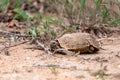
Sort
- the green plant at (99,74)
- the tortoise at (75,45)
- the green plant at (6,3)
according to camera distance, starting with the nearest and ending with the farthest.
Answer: the green plant at (99,74) → the tortoise at (75,45) → the green plant at (6,3)

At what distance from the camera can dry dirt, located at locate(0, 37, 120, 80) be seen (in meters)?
2.74

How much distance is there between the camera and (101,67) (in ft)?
9.56

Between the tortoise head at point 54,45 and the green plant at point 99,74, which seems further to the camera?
the tortoise head at point 54,45

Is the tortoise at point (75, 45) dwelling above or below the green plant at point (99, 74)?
above

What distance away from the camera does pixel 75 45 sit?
132 inches

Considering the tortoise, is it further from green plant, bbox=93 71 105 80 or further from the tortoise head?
green plant, bbox=93 71 105 80

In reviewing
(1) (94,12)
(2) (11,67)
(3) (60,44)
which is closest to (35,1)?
(1) (94,12)

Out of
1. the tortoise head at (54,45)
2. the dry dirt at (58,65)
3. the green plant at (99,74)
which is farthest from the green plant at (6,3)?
the green plant at (99,74)

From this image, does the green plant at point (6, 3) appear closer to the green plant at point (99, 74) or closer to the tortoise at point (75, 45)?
the tortoise at point (75, 45)

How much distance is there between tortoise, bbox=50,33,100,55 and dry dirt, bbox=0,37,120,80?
0.06 meters

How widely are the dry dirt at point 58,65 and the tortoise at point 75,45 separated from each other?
0.19ft

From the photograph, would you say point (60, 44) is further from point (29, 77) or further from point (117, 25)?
point (117, 25)

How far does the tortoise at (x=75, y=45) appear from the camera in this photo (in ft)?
11.0

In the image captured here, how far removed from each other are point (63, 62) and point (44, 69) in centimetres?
26
